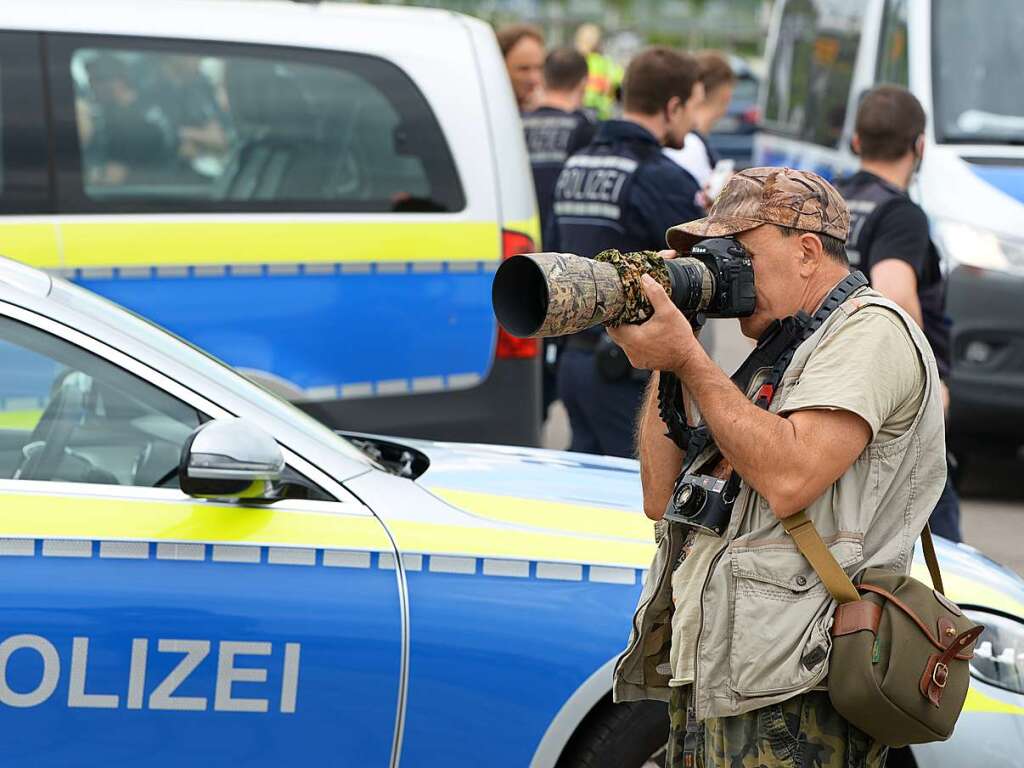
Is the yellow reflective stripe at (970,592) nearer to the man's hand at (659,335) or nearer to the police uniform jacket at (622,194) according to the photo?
the man's hand at (659,335)

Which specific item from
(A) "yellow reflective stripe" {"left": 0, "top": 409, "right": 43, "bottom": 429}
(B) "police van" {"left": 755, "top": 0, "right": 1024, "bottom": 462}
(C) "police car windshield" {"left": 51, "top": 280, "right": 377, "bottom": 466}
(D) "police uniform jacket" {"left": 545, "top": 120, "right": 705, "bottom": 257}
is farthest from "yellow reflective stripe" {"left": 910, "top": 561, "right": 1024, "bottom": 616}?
(B) "police van" {"left": 755, "top": 0, "right": 1024, "bottom": 462}

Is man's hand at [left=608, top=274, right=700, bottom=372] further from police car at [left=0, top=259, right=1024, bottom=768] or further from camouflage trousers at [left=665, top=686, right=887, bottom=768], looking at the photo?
police car at [left=0, top=259, right=1024, bottom=768]

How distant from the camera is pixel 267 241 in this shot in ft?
17.4

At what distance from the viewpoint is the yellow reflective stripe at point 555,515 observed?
318 centimetres

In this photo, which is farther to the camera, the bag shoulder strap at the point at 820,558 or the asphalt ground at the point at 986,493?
the asphalt ground at the point at 986,493

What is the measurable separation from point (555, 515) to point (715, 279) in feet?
3.21

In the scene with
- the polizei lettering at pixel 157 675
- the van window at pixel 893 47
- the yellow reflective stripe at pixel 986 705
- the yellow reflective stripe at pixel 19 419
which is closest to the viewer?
the polizei lettering at pixel 157 675

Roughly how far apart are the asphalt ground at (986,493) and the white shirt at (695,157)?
705 millimetres

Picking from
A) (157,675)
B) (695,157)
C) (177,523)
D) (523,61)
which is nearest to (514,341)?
(695,157)

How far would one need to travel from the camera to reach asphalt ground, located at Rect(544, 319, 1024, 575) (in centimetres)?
650

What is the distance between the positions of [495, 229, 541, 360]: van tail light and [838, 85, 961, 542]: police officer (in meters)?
1.15

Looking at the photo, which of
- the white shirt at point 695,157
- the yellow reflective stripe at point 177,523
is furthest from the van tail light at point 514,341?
the yellow reflective stripe at point 177,523

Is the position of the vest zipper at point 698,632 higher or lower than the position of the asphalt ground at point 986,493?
higher

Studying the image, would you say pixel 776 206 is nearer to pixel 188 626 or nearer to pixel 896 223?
pixel 188 626
